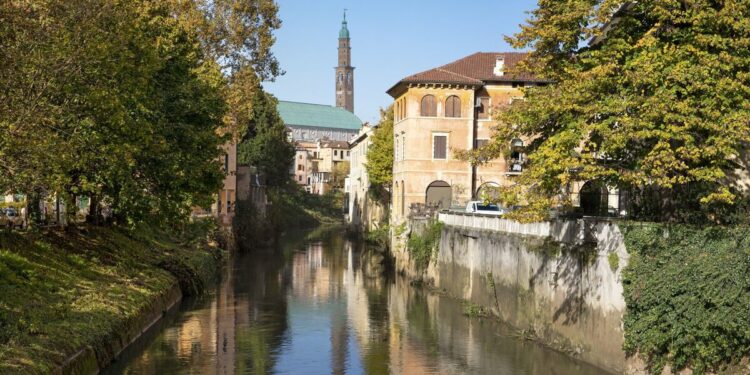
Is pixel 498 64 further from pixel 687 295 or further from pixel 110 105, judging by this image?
pixel 687 295

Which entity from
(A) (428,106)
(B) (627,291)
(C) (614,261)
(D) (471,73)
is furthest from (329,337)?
(D) (471,73)

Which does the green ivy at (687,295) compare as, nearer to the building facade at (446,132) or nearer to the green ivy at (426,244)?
the green ivy at (426,244)

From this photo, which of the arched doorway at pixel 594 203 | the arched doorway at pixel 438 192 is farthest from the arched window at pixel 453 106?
the arched doorway at pixel 594 203

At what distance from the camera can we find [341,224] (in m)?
129

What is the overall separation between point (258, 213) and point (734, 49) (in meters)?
57.1

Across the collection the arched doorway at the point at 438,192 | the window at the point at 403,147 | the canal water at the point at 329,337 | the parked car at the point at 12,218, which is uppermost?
the window at the point at 403,147

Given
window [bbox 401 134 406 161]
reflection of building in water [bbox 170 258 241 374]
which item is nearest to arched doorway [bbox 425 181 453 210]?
window [bbox 401 134 406 161]

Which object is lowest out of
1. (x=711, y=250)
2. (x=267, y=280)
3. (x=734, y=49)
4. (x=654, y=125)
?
(x=267, y=280)

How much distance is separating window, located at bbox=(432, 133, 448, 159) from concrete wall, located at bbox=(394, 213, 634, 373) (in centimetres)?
1724

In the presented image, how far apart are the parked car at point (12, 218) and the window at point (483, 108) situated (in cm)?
3201

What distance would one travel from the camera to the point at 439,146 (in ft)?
193

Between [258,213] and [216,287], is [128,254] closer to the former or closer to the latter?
[216,287]

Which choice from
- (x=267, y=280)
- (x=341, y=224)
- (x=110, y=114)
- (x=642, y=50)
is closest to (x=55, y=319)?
(x=110, y=114)

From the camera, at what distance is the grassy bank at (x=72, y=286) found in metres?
21.2
